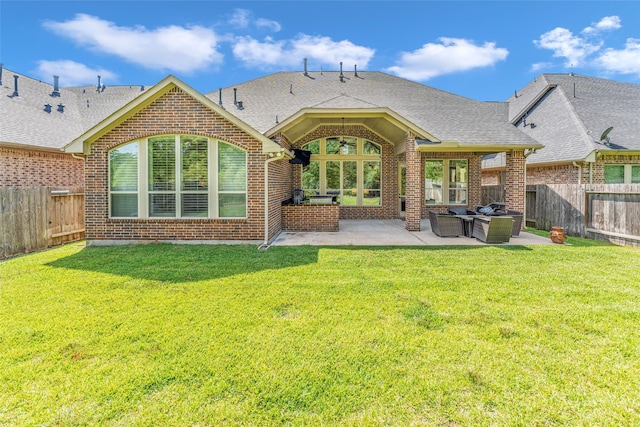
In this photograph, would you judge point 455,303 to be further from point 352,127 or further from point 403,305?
point 352,127

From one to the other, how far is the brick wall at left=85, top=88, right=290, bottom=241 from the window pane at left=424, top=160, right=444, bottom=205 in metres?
9.24

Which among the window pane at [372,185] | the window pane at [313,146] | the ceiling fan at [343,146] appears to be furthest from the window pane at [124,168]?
the window pane at [372,185]

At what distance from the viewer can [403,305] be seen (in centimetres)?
462

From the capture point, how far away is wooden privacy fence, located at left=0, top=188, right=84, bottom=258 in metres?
7.98

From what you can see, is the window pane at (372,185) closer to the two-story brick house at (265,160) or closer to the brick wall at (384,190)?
the two-story brick house at (265,160)

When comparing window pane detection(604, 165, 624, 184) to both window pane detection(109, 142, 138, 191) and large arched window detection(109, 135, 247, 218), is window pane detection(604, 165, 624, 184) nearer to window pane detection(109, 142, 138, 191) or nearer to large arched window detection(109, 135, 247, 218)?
large arched window detection(109, 135, 247, 218)

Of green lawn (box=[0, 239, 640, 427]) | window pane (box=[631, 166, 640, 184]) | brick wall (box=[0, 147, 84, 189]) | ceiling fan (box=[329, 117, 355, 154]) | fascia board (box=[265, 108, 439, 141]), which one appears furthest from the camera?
ceiling fan (box=[329, 117, 355, 154])

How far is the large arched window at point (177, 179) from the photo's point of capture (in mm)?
9203

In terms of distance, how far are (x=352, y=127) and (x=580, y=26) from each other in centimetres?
1246

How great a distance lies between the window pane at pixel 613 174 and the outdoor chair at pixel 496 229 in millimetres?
6792

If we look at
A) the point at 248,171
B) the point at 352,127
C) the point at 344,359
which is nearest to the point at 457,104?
the point at 352,127

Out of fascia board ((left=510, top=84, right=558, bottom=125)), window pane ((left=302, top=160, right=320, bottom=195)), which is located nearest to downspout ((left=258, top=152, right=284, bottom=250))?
window pane ((left=302, top=160, right=320, bottom=195))

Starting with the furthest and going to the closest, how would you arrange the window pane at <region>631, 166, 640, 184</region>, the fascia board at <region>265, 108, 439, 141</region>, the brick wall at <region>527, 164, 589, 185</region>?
the window pane at <region>631, 166, 640, 184</region>
the brick wall at <region>527, 164, 589, 185</region>
the fascia board at <region>265, 108, 439, 141</region>

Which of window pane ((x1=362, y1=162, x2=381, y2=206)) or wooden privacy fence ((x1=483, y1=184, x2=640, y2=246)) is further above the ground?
window pane ((x1=362, y1=162, x2=381, y2=206))
